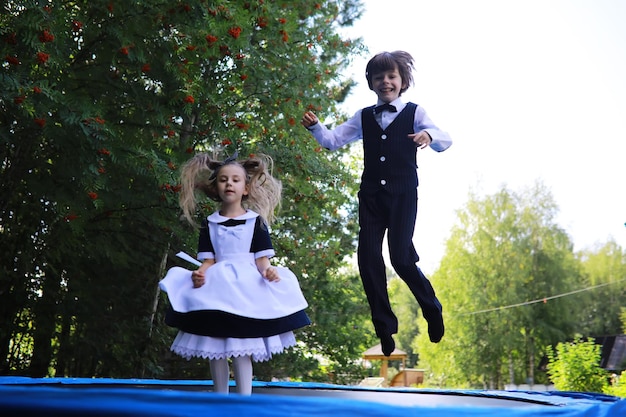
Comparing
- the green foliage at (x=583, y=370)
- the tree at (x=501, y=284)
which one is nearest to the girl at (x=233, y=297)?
the green foliage at (x=583, y=370)

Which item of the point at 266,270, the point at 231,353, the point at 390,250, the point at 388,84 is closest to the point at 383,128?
the point at 388,84

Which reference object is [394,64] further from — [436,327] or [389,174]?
[436,327]

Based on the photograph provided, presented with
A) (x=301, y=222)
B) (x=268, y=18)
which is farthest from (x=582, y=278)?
(x=268, y=18)

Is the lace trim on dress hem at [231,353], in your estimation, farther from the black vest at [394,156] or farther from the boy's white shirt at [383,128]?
the boy's white shirt at [383,128]

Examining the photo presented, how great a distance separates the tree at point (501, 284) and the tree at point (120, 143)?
1315cm

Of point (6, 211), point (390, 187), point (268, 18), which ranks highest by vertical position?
point (268, 18)

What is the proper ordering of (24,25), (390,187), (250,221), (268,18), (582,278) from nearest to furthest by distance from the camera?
1. (250,221)
2. (390,187)
3. (24,25)
4. (268,18)
5. (582,278)

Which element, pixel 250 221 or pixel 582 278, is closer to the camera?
pixel 250 221

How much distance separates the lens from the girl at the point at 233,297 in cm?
277

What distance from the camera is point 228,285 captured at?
2812 millimetres

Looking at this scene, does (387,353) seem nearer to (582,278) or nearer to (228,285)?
(228,285)

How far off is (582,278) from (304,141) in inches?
912

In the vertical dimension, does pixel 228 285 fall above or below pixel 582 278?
below

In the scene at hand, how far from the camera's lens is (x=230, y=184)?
10.2ft
